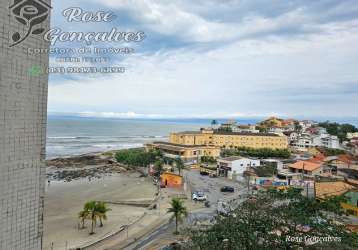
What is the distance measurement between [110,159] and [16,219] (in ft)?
170

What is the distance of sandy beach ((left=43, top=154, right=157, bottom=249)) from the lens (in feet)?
64.1

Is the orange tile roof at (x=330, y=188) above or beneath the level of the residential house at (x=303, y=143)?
beneath

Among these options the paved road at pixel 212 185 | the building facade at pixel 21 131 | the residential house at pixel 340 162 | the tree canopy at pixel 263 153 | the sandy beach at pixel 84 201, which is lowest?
the sandy beach at pixel 84 201

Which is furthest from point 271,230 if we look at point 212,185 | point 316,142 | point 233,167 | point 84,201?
point 316,142

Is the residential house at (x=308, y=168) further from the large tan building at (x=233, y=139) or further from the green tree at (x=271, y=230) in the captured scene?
the green tree at (x=271, y=230)

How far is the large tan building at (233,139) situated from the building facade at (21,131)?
5685 centimetres

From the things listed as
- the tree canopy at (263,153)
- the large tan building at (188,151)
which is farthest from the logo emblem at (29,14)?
the tree canopy at (263,153)

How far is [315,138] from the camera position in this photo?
66.8m

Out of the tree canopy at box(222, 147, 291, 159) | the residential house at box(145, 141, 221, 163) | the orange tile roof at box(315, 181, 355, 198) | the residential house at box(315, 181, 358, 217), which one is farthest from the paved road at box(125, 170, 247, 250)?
the tree canopy at box(222, 147, 291, 159)

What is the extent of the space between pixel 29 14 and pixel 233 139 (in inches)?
2399

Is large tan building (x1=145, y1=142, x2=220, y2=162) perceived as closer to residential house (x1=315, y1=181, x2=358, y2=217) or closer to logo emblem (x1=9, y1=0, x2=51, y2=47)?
residential house (x1=315, y1=181, x2=358, y2=217)

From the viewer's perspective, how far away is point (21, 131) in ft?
20.0

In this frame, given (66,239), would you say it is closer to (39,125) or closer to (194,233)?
(194,233)

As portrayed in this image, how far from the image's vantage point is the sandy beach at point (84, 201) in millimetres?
19531
